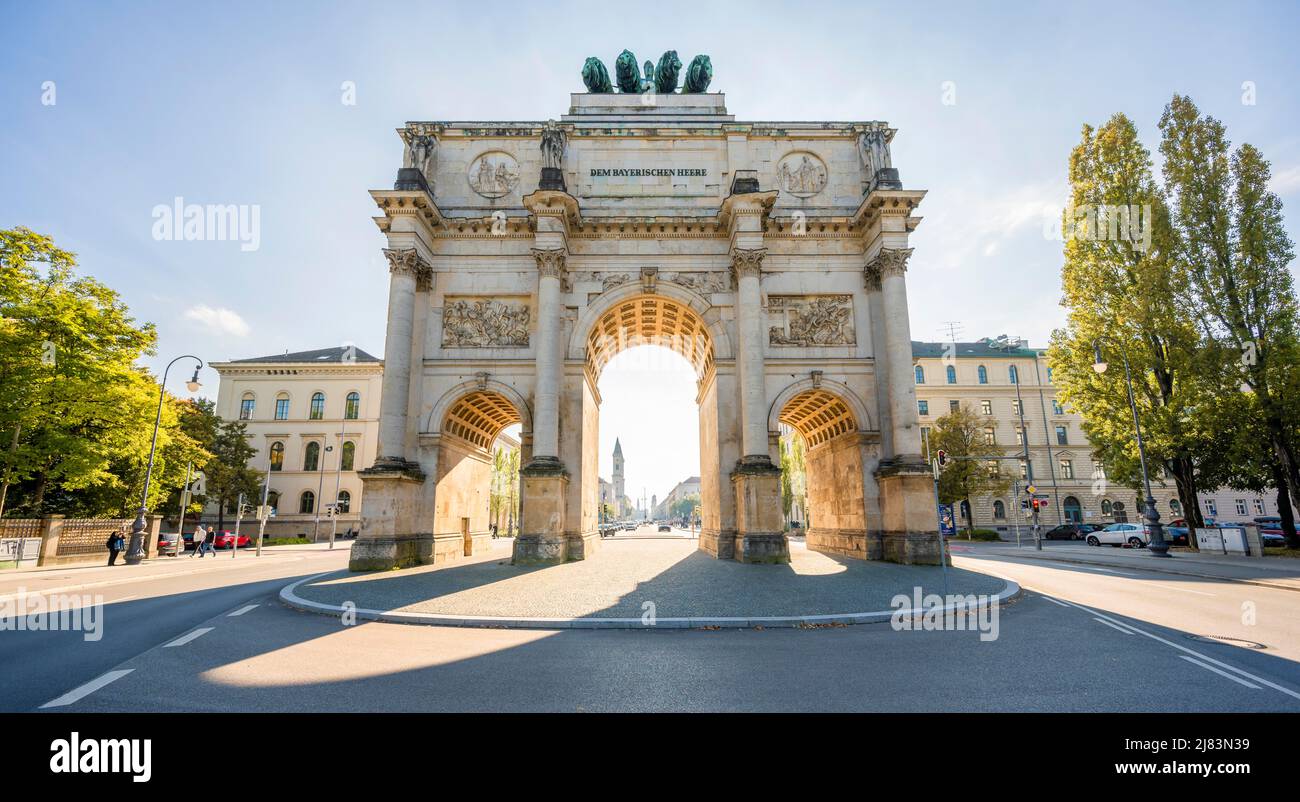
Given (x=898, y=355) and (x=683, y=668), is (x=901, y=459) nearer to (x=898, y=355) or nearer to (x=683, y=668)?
(x=898, y=355)

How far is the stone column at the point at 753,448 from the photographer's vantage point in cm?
1842

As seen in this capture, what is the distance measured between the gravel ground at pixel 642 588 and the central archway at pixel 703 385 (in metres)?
3.45

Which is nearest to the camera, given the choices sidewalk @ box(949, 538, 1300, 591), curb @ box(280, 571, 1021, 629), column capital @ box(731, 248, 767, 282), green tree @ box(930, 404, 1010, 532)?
Result: curb @ box(280, 571, 1021, 629)

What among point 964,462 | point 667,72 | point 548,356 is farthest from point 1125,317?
point 548,356

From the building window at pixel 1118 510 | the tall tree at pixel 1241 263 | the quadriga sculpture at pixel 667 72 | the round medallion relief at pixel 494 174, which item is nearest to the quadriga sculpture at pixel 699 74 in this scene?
the quadriga sculpture at pixel 667 72

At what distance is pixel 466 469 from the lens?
2423 cm

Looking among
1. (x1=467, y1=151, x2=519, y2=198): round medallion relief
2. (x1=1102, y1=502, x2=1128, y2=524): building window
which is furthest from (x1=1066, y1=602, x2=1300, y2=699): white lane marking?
(x1=1102, y1=502, x2=1128, y2=524): building window

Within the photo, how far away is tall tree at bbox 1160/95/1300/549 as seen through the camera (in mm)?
22766

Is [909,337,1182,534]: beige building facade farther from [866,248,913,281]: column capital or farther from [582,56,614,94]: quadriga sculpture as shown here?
[582,56,614,94]: quadriga sculpture

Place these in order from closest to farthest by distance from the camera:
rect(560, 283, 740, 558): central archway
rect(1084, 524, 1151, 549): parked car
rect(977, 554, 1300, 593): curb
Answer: rect(977, 554, 1300, 593): curb
rect(560, 283, 740, 558): central archway
rect(1084, 524, 1151, 549): parked car

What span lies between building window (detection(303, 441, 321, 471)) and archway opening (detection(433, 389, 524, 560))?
1449 inches
